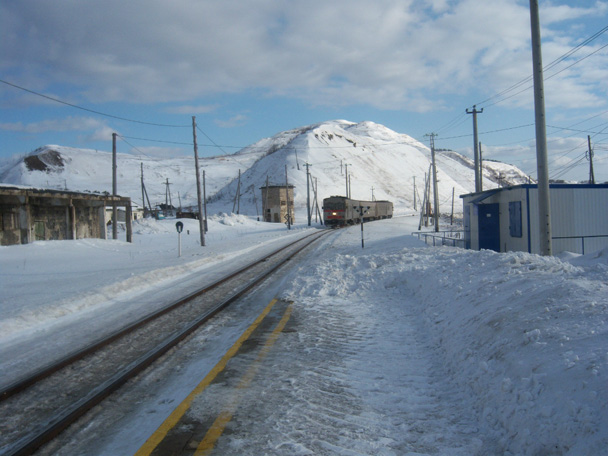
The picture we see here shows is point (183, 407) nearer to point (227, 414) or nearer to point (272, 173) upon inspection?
point (227, 414)

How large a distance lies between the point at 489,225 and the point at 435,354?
52.9 feet

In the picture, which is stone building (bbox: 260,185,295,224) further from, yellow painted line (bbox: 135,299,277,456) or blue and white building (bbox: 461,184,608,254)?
yellow painted line (bbox: 135,299,277,456)

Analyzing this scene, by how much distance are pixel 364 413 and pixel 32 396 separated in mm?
3780

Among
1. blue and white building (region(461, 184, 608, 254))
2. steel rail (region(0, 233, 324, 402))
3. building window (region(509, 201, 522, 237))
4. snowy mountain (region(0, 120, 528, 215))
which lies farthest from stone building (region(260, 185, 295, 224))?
steel rail (region(0, 233, 324, 402))

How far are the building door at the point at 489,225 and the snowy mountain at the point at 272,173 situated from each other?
81.5 meters

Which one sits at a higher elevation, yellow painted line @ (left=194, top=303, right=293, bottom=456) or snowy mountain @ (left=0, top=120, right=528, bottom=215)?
snowy mountain @ (left=0, top=120, right=528, bottom=215)

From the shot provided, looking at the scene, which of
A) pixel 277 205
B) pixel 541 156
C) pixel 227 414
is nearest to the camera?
pixel 227 414

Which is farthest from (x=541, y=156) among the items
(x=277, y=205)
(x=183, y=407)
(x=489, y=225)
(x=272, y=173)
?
(x=272, y=173)

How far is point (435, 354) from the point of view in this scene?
6000 millimetres

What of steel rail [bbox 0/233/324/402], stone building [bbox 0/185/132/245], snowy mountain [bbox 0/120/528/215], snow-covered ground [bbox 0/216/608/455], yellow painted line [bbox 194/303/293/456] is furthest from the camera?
A: snowy mountain [bbox 0/120/528/215]

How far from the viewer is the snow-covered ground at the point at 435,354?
11.6 ft

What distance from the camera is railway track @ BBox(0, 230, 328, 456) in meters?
4.11

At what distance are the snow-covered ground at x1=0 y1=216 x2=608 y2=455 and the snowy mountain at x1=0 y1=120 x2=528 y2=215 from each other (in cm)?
9216

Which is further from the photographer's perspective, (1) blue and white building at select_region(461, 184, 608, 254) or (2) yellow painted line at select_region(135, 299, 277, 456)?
(1) blue and white building at select_region(461, 184, 608, 254)
